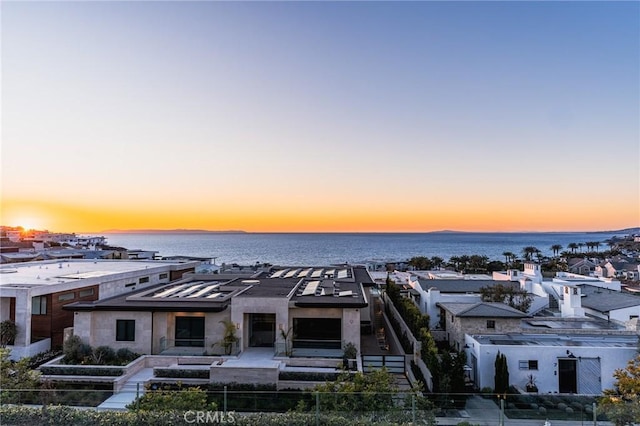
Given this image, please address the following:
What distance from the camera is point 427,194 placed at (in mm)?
77062

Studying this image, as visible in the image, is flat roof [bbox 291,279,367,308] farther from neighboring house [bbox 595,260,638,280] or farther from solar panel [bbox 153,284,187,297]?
neighboring house [bbox 595,260,638,280]

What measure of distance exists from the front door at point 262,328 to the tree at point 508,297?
15.3m

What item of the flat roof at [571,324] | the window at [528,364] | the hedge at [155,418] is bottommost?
the window at [528,364]

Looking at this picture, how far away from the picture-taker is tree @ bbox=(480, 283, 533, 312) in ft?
91.2

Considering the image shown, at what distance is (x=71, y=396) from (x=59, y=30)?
16.8 metres

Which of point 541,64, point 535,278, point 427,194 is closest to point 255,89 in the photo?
point 541,64

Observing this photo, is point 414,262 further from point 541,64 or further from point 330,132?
point 541,64

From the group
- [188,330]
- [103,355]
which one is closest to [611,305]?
[188,330]

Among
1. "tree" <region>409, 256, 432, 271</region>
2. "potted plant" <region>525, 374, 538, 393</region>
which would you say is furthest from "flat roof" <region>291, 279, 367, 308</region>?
"tree" <region>409, 256, 432, 271</region>

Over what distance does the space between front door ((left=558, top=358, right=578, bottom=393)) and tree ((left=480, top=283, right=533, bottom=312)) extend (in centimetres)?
970

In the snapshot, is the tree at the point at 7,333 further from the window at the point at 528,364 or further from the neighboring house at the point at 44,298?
the window at the point at 528,364

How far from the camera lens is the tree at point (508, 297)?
27812 mm

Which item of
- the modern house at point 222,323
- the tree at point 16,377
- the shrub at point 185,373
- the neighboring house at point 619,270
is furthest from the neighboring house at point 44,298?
the neighboring house at point 619,270

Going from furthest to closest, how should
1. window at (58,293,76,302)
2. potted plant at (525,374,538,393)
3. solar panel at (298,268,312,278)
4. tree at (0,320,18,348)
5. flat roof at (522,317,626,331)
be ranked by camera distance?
solar panel at (298,268,312,278) < window at (58,293,76,302) < flat roof at (522,317,626,331) < tree at (0,320,18,348) < potted plant at (525,374,538,393)
